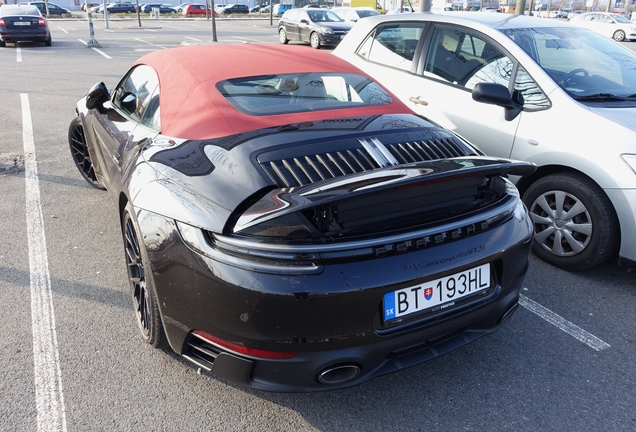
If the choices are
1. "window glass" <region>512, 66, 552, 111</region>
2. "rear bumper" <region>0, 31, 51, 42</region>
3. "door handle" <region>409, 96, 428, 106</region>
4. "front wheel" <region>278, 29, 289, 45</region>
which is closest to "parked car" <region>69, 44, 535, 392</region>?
"window glass" <region>512, 66, 552, 111</region>

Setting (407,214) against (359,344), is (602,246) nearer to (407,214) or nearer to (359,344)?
(407,214)

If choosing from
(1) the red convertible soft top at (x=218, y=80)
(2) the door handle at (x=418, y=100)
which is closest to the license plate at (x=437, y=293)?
(1) the red convertible soft top at (x=218, y=80)

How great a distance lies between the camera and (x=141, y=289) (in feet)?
9.22

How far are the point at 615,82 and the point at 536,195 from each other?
1188 mm

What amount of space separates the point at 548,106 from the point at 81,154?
13.5 feet

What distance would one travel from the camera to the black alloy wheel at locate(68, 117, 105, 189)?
195 inches

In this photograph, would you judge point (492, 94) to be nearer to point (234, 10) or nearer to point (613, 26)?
point (613, 26)

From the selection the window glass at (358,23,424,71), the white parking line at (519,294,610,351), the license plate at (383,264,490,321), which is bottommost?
the white parking line at (519,294,610,351)

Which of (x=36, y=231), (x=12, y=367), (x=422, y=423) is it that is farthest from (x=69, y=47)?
(x=422, y=423)

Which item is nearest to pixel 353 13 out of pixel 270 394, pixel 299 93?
pixel 299 93

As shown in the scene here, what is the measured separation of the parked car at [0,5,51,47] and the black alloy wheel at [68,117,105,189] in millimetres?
16580

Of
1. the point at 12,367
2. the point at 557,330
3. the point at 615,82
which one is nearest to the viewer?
the point at 12,367

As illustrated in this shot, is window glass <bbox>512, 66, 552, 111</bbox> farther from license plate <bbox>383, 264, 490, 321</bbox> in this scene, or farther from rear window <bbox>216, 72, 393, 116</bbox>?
license plate <bbox>383, 264, 490, 321</bbox>

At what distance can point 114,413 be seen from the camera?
236 cm
